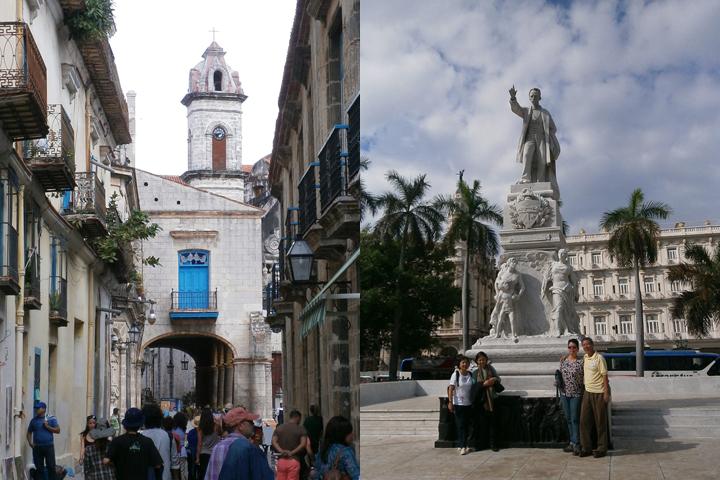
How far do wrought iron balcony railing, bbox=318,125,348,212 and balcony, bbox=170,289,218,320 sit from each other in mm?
2736

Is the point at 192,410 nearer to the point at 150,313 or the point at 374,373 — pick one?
the point at 150,313

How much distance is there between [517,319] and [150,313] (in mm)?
3367

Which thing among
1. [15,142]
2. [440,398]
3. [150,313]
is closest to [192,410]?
[150,313]

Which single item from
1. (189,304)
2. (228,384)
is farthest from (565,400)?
(228,384)

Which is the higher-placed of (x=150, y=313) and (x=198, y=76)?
(x=198, y=76)

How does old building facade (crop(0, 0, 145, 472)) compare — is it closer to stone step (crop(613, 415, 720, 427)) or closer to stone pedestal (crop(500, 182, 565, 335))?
stone pedestal (crop(500, 182, 565, 335))

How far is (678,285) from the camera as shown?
162 inches

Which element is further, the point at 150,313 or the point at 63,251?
the point at 150,313

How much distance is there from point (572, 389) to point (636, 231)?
636mm

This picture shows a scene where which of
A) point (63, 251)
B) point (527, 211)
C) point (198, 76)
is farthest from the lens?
point (198, 76)

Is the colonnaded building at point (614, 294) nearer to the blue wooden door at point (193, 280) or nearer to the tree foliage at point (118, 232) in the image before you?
the tree foliage at point (118, 232)

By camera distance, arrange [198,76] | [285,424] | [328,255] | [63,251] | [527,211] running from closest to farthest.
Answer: [328,255] < [285,424] < [527,211] < [63,251] < [198,76]

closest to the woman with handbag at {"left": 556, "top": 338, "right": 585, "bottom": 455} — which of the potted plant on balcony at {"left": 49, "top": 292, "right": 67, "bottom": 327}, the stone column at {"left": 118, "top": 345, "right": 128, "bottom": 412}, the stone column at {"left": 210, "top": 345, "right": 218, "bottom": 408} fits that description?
the potted plant on balcony at {"left": 49, "top": 292, "right": 67, "bottom": 327}

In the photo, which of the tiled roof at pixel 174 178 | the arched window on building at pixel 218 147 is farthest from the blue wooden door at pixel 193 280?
the arched window on building at pixel 218 147
